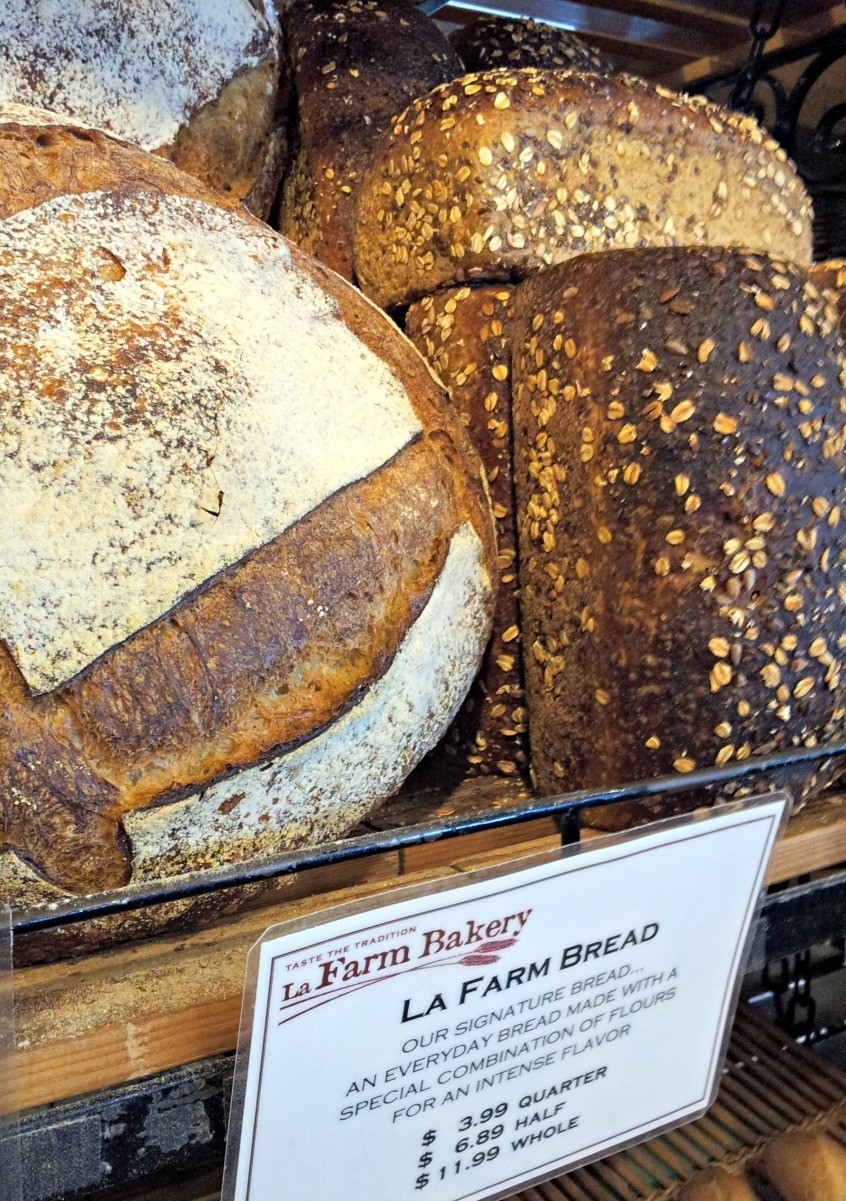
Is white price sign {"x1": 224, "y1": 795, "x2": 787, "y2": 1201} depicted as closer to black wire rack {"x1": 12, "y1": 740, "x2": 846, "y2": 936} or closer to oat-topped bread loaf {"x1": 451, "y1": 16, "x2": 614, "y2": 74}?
black wire rack {"x1": 12, "y1": 740, "x2": 846, "y2": 936}

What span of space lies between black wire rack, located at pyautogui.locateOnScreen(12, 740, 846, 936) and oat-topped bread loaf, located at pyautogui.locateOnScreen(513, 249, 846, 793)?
0.08m

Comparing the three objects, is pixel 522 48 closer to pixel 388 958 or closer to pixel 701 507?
pixel 701 507

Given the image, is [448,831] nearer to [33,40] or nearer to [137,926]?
[137,926]

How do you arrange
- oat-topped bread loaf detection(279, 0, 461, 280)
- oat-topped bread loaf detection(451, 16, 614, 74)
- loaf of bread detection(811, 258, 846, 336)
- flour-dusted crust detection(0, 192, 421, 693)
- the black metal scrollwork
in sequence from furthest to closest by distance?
1. the black metal scrollwork
2. oat-topped bread loaf detection(451, 16, 614, 74)
3. oat-topped bread loaf detection(279, 0, 461, 280)
4. loaf of bread detection(811, 258, 846, 336)
5. flour-dusted crust detection(0, 192, 421, 693)

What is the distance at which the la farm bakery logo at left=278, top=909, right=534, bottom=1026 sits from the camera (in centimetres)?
46

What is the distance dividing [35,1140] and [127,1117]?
5cm

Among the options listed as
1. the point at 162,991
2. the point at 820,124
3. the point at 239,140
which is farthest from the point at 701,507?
the point at 820,124

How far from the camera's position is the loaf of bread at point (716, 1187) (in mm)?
763

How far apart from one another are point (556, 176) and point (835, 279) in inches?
11.0

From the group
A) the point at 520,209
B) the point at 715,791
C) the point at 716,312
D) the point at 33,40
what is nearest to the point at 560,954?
the point at 715,791

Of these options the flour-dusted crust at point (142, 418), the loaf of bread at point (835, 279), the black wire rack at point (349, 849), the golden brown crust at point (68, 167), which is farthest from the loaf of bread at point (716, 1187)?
the golden brown crust at point (68, 167)

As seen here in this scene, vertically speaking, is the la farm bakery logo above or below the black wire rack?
below

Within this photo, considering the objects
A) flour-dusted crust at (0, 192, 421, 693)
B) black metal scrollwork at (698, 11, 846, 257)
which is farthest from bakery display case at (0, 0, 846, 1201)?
black metal scrollwork at (698, 11, 846, 257)

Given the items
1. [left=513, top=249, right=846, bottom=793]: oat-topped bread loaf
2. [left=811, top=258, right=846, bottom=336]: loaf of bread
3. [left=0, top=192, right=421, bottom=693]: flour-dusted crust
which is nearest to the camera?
[left=0, top=192, right=421, bottom=693]: flour-dusted crust
